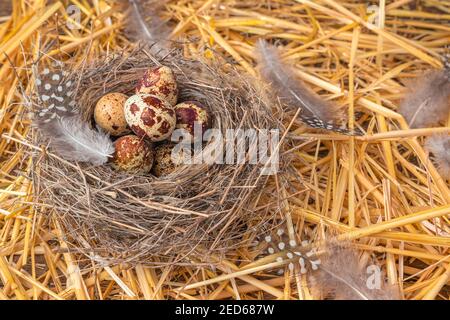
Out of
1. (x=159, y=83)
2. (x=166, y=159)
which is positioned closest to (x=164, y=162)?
(x=166, y=159)

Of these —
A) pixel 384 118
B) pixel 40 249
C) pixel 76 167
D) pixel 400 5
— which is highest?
pixel 400 5

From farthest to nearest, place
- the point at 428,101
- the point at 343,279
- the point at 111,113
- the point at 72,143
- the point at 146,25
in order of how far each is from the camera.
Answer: the point at 146,25 < the point at 428,101 < the point at 111,113 < the point at 72,143 < the point at 343,279

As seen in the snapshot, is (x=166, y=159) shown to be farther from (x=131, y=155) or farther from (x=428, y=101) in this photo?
(x=428, y=101)

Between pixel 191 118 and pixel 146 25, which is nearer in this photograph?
pixel 191 118

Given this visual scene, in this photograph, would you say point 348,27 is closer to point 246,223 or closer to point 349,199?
point 349,199
